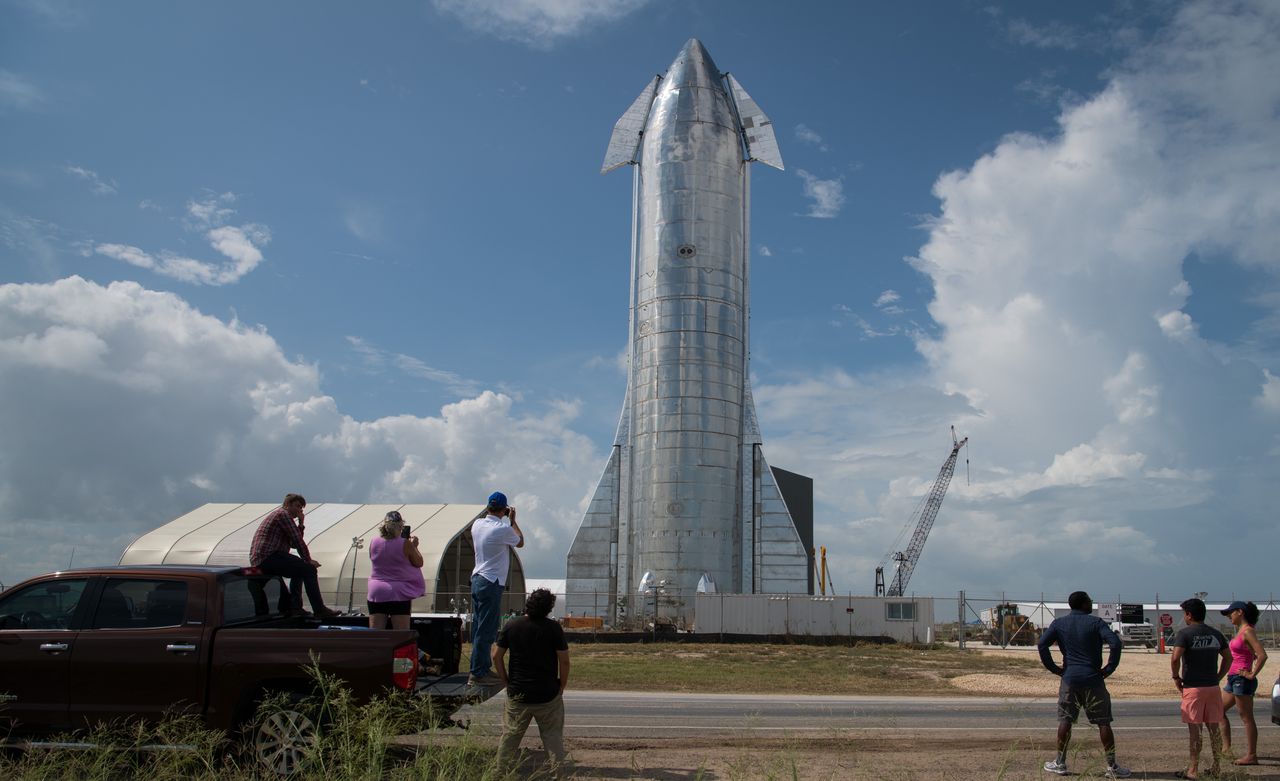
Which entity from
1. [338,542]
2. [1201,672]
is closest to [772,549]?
[338,542]

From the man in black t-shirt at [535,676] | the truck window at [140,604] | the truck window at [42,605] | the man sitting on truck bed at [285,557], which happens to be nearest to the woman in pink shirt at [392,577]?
the man sitting on truck bed at [285,557]

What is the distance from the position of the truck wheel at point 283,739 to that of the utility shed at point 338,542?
35070 mm

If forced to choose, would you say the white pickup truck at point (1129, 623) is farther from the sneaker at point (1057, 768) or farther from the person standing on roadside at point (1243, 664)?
the sneaker at point (1057, 768)

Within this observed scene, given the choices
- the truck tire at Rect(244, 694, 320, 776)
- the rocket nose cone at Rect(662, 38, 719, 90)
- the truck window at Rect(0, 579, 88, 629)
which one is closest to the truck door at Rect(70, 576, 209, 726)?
the truck window at Rect(0, 579, 88, 629)

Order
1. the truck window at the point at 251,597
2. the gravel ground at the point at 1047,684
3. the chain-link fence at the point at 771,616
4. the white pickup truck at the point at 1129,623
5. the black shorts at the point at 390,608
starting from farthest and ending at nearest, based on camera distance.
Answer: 1. the white pickup truck at the point at 1129,623
2. the chain-link fence at the point at 771,616
3. the gravel ground at the point at 1047,684
4. the black shorts at the point at 390,608
5. the truck window at the point at 251,597

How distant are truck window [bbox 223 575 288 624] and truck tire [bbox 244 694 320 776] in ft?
3.25

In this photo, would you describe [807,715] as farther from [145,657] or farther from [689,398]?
[689,398]

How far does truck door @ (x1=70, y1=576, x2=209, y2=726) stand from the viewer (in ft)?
26.5

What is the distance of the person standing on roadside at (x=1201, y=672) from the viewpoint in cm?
940

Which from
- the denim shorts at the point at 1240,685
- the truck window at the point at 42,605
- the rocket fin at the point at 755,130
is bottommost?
the denim shorts at the point at 1240,685

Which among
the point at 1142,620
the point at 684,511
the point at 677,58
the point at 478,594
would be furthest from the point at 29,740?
the point at 1142,620

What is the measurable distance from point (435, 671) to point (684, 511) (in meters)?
30.1

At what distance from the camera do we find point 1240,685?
10359mm

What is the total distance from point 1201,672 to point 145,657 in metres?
9.44
